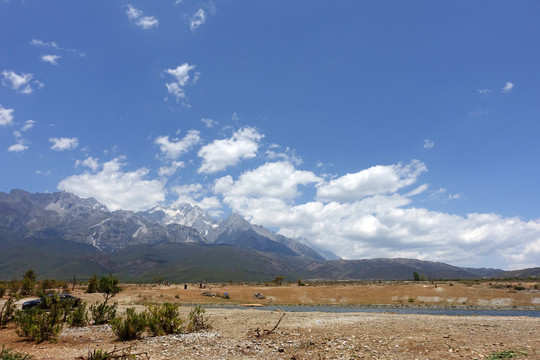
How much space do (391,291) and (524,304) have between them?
28035 mm

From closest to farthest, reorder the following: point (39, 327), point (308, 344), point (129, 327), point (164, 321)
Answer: point (308, 344) < point (39, 327) < point (129, 327) < point (164, 321)

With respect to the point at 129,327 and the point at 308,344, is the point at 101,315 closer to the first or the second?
the point at 129,327

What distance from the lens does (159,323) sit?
73.6 ft

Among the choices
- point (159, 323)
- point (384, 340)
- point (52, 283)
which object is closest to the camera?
point (384, 340)

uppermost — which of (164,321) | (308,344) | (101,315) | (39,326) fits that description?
(39,326)

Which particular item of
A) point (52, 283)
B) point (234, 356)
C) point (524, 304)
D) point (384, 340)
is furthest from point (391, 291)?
point (52, 283)

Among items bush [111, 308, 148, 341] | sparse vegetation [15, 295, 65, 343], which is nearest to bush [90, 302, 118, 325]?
sparse vegetation [15, 295, 65, 343]

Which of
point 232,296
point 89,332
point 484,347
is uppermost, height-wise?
point 484,347

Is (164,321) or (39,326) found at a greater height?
(39,326)

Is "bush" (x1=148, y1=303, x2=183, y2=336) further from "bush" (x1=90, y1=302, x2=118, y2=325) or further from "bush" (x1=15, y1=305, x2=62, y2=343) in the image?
"bush" (x1=90, y1=302, x2=118, y2=325)

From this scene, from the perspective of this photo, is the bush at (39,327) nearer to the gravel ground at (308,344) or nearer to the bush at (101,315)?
the gravel ground at (308,344)

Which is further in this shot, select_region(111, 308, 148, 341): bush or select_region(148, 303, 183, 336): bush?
select_region(148, 303, 183, 336): bush

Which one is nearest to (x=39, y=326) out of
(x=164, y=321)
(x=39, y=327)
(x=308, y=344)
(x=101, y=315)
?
(x=39, y=327)

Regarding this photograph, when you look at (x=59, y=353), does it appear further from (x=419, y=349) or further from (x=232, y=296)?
(x=232, y=296)
